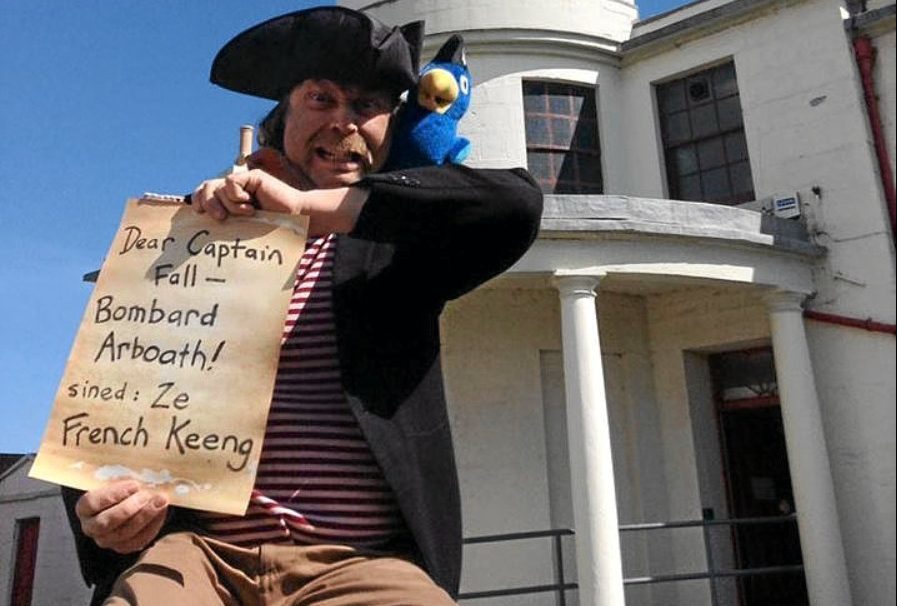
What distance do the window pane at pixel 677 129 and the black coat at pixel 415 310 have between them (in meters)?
8.87

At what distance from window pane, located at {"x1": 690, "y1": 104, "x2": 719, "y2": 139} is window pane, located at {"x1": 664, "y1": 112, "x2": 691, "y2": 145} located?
0.08m

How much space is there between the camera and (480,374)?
9109 mm

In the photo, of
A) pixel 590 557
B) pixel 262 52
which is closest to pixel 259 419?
pixel 262 52

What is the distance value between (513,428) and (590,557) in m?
2.17

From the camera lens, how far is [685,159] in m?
10.0

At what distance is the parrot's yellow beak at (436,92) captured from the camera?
2.15 metres

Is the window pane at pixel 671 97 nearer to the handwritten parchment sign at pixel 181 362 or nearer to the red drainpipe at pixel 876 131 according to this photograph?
the handwritten parchment sign at pixel 181 362

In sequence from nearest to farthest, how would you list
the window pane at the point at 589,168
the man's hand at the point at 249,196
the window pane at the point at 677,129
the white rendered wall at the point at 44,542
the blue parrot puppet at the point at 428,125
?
the man's hand at the point at 249,196, the blue parrot puppet at the point at 428,125, the window pane at the point at 677,129, the window pane at the point at 589,168, the white rendered wall at the point at 44,542

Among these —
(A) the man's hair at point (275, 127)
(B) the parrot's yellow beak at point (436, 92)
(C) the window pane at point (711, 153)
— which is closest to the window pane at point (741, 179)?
(C) the window pane at point (711, 153)

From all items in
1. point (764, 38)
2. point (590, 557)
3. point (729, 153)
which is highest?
point (764, 38)

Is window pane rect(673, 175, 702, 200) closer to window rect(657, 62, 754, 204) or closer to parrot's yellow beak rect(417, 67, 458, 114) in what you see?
window rect(657, 62, 754, 204)

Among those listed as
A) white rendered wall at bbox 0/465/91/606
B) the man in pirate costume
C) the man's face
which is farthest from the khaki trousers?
white rendered wall at bbox 0/465/91/606

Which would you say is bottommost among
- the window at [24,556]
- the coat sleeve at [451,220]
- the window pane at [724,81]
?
the window at [24,556]

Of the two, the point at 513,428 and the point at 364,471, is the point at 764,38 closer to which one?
the point at 513,428
